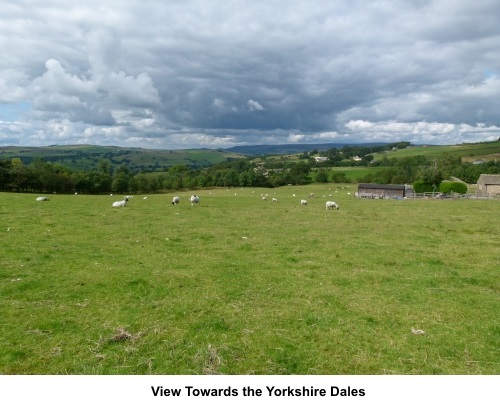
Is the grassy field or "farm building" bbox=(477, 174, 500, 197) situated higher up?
the grassy field

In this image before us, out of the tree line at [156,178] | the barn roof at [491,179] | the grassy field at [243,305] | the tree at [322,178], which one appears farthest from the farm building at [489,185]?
the grassy field at [243,305]

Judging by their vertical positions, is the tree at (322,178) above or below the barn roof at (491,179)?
below

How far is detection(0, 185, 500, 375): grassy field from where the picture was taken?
6371 millimetres

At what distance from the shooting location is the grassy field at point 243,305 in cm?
637

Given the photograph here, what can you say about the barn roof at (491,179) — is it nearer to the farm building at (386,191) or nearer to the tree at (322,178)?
the farm building at (386,191)

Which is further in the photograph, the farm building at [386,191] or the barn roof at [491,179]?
the farm building at [386,191]

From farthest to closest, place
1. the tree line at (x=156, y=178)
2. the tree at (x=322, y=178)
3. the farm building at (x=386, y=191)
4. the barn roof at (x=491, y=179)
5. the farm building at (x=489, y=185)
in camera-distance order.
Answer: the tree at (x=322, y=178) < the tree line at (x=156, y=178) < the farm building at (x=386, y=191) < the barn roof at (x=491, y=179) < the farm building at (x=489, y=185)

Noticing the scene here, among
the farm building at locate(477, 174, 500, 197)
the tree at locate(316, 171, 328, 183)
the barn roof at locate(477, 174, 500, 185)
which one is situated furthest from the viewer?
the tree at locate(316, 171, 328, 183)

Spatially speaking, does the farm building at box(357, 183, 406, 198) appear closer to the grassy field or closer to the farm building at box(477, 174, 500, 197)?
the farm building at box(477, 174, 500, 197)

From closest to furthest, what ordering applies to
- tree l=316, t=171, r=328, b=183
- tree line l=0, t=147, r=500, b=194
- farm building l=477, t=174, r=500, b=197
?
farm building l=477, t=174, r=500, b=197 → tree line l=0, t=147, r=500, b=194 → tree l=316, t=171, r=328, b=183

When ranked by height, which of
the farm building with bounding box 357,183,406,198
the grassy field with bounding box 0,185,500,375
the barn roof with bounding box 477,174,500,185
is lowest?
the farm building with bounding box 357,183,406,198

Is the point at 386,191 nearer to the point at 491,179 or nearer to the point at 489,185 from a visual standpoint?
the point at 489,185

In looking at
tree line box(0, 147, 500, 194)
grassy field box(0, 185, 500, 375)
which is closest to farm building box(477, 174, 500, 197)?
tree line box(0, 147, 500, 194)

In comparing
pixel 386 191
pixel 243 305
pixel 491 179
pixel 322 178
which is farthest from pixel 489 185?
pixel 243 305
